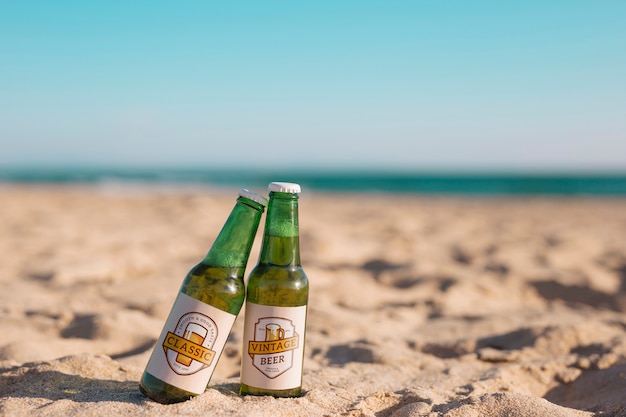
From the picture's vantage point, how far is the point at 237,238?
1.68 meters

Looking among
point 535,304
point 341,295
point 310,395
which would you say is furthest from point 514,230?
point 310,395

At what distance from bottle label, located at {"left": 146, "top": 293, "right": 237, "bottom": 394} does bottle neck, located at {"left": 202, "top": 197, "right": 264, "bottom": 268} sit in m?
0.14

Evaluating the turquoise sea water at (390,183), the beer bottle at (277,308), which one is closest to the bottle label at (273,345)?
the beer bottle at (277,308)

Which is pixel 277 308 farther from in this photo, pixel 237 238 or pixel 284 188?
pixel 284 188

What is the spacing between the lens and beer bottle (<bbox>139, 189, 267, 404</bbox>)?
1.61 meters

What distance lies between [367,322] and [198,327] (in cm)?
167

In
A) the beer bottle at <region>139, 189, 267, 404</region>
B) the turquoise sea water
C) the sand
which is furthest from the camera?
the turquoise sea water

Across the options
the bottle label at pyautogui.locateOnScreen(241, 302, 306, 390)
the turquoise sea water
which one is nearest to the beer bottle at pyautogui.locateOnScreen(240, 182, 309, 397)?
the bottle label at pyautogui.locateOnScreen(241, 302, 306, 390)

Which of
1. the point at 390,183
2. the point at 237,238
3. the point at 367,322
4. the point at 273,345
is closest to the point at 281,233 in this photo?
the point at 237,238

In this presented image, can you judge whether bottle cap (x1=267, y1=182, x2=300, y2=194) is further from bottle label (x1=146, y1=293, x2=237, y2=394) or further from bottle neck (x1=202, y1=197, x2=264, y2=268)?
bottle label (x1=146, y1=293, x2=237, y2=394)

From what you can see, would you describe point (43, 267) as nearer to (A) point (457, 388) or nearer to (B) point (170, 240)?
(B) point (170, 240)

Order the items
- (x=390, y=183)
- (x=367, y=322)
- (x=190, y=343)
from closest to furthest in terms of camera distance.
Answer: (x=190, y=343)
(x=367, y=322)
(x=390, y=183)

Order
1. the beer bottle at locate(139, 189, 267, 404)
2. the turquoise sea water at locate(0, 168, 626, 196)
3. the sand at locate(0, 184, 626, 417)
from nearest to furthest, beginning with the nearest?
the beer bottle at locate(139, 189, 267, 404), the sand at locate(0, 184, 626, 417), the turquoise sea water at locate(0, 168, 626, 196)

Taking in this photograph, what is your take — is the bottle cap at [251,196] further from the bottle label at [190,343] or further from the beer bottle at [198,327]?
the bottle label at [190,343]
